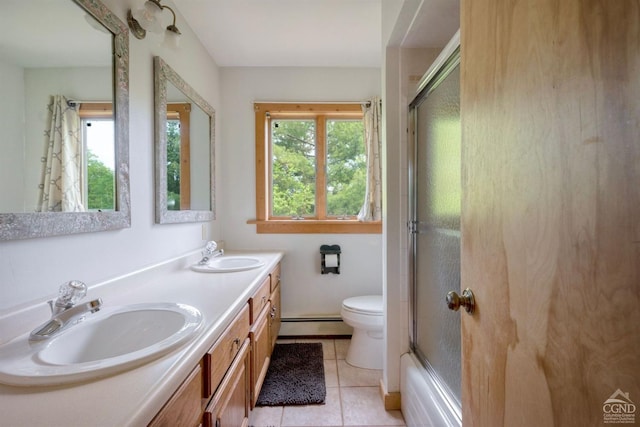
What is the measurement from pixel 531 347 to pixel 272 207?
227cm

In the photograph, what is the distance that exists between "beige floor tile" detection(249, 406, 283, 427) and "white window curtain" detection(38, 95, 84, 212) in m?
1.36

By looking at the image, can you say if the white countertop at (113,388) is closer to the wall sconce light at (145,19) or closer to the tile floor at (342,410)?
the tile floor at (342,410)

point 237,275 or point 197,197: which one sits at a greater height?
point 197,197

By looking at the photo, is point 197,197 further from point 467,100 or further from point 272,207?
point 467,100

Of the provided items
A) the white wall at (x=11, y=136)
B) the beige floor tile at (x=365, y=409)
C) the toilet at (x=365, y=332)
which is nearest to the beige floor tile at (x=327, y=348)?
the toilet at (x=365, y=332)

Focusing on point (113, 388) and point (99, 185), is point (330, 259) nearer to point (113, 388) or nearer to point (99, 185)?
point (99, 185)

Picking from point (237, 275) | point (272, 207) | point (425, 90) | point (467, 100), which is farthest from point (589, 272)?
point (272, 207)

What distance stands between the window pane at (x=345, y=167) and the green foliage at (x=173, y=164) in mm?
1290

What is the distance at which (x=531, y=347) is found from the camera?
1.56ft

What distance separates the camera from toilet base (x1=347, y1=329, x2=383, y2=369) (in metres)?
1.98

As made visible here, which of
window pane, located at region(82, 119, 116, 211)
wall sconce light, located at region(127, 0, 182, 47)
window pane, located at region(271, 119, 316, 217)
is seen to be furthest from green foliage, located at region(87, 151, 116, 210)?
window pane, located at region(271, 119, 316, 217)

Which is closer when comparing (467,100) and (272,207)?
(467,100)

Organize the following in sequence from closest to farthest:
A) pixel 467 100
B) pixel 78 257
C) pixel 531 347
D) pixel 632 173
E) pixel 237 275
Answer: pixel 632 173, pixel 531 347, pixel 467 100, pixel 78 257, pixel 237 275

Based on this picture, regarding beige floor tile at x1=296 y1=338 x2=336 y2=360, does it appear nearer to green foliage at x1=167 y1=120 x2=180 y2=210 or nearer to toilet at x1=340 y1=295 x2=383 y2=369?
toilet at x1=340 y1=295 x2=383 y2=369
